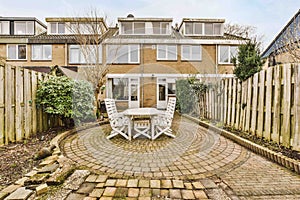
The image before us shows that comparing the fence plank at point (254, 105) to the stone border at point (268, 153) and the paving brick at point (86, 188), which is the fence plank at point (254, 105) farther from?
the paving brick at point (86, 188)

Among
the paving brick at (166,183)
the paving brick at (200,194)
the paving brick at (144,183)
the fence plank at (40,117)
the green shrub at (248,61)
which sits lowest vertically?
the paving brick at (200,194)

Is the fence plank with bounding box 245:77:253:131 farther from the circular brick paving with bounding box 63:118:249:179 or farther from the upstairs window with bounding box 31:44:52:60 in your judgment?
the upstairs window with bounding box 31:44:52:60

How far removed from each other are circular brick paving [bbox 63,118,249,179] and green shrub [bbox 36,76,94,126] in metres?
0.77

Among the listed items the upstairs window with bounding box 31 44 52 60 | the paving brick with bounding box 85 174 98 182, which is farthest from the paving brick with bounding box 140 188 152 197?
the upstairs window with bounding box 31 44 52 60

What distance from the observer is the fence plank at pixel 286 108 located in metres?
3.59

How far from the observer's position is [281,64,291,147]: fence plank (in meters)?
3.59

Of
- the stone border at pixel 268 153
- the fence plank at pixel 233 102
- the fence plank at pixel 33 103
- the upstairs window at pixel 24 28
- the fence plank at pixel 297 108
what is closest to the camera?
the stone border at pixel 268 153

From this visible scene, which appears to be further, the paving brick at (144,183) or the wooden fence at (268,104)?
the wooden fence at (268,104)

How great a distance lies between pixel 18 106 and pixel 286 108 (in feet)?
18.1

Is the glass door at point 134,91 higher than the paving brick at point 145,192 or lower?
higher

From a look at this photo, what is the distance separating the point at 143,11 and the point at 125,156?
1759 cm

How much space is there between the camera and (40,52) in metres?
14.6

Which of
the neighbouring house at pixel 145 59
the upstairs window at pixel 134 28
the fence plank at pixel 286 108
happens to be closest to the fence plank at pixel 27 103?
the fence plank at pixel 286 108

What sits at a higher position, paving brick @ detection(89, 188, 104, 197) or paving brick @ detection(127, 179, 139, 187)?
paving brick @ detection(127, 179, 139, 187)
